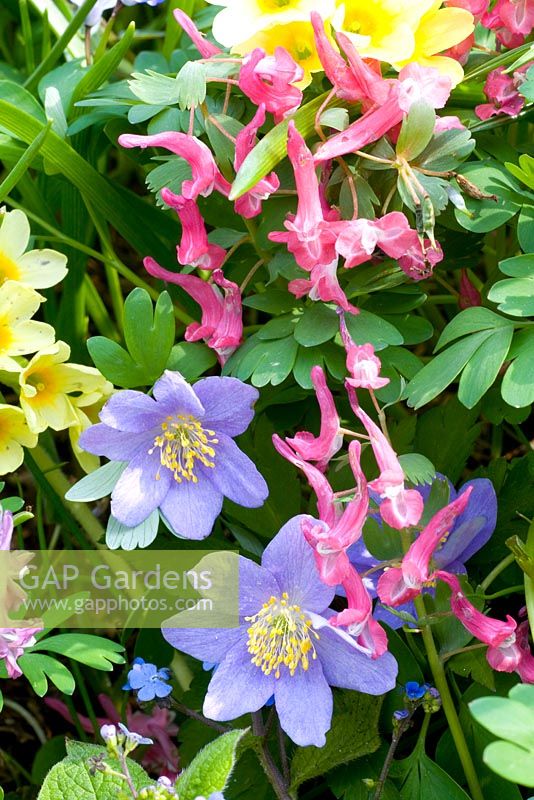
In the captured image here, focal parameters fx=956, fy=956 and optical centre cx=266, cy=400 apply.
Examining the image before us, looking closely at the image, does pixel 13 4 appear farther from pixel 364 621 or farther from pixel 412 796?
pixel 412 796

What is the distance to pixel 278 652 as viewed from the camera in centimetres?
87

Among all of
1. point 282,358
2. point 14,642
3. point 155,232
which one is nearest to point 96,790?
point 14,642

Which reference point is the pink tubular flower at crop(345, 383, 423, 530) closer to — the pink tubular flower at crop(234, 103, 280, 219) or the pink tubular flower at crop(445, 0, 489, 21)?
the pink tubular flower at crop(234, 103, 280, 219)

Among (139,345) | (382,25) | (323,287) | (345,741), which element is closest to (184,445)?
(139,345)

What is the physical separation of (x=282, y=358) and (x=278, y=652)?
0.87 feet

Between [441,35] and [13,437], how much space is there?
1.82 feet

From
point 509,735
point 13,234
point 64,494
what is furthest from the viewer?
point 64,494

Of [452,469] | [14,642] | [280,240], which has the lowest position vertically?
[452,469]

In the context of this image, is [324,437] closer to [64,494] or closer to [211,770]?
[211,770]

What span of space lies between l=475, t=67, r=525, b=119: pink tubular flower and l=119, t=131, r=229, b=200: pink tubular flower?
27 centimetres

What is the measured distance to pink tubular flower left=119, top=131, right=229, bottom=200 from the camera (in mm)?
805

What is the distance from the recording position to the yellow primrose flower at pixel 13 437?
930 millimetres

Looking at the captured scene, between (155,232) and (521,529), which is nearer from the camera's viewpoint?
(521,529)

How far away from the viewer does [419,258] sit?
80cm
